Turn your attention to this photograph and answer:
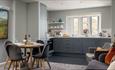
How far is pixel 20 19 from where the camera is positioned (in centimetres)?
598

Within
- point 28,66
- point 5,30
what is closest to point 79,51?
point 28,66

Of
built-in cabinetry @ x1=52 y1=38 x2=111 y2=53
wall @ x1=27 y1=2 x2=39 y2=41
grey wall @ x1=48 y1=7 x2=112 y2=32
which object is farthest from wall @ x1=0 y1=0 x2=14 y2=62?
grey wall @ x1=48 y1=7 x2=112 y2=32

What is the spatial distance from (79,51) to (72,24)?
71.3 inches

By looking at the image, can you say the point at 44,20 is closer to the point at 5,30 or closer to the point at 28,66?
the point at 5,30

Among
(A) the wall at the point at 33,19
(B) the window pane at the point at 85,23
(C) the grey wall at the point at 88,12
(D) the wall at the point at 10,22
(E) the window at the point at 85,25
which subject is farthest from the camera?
(B) the window pane at the point at 85,23

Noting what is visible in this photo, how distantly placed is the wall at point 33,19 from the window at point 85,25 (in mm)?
2427

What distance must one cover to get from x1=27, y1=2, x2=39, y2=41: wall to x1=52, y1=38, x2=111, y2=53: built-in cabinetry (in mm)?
1461

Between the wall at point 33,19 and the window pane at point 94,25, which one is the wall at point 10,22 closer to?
the wall at point 33,19

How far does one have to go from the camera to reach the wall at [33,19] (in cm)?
626

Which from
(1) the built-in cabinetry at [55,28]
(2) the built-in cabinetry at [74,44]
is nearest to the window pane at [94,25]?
(2) the built-in cabinetry at [74,44]

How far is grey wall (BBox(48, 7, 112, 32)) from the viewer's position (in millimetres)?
7198

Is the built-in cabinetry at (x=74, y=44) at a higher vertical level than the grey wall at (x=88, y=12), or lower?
lower

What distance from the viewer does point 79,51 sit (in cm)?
710

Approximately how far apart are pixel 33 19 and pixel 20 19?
0.61 m
